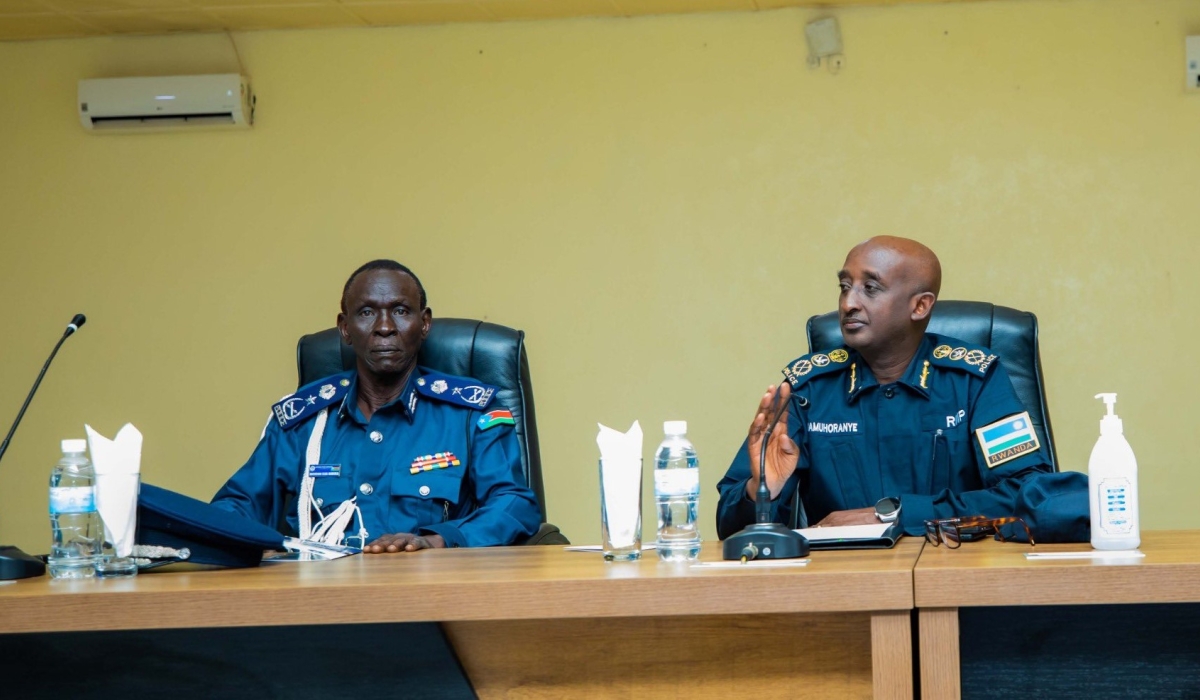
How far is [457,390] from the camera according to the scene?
2912mm

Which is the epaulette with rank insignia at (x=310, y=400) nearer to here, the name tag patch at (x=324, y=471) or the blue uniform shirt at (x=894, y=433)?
the name tag patch at (x=324, y=471)

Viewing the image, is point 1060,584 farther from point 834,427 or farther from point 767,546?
point 834,427

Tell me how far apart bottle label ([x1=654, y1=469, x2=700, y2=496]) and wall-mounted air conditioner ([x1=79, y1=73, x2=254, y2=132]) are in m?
2.86

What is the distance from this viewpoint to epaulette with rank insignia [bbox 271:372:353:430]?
2936 millimetres

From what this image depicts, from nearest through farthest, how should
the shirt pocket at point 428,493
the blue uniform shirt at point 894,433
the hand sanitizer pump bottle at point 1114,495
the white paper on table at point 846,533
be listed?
the hand sanitizer pump bottle at point 1114,495
the white paper on table at point 846,533
the blue uniform shirt at point 894,433
the shirt pocket at point 428,493

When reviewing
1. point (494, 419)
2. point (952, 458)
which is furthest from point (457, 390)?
point (952, 458)

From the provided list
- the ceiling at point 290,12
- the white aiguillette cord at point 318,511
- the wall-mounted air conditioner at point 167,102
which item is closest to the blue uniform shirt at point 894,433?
the white aiguillette cord at point 318,511

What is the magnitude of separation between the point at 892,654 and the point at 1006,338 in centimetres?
151

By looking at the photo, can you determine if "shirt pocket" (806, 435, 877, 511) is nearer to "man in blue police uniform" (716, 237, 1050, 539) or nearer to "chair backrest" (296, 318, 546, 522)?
"man in blue police uniform" (716, 237, 1050, 539)

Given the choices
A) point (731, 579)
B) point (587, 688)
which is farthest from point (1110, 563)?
point (587, 688)

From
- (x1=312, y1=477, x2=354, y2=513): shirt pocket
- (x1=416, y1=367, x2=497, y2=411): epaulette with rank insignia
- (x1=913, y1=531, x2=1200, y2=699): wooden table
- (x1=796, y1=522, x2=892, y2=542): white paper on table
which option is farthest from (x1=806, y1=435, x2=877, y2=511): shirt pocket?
(x1=913, y1=531, x2=1200, y2=699): wooden table

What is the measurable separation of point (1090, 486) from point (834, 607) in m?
0.48

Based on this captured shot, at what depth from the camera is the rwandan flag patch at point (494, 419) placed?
2.86 meters

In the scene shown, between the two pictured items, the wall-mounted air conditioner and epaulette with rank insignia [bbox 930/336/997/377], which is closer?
epaulette with rank insignia [bbox 930/336/997/377]
